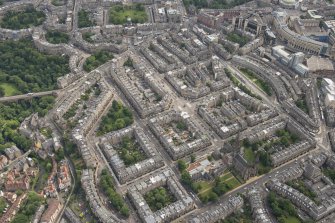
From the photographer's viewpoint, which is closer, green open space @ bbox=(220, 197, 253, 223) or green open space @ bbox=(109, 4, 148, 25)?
green open space @ bbox=(220, 197, 253, 223)

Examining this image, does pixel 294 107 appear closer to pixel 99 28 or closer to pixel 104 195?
pixel 104 195

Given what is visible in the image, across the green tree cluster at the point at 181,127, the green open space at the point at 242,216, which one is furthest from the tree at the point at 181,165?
the green open space at the point at 242,216

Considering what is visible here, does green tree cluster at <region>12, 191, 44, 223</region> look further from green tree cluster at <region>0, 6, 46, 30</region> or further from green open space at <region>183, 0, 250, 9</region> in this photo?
green open space at <region>183, 0, 250, 9</region>

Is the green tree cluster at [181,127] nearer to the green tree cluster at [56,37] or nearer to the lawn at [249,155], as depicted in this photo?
the lawn at [249,155]

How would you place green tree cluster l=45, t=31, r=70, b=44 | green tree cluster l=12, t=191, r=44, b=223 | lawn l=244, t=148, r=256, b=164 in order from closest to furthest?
green tree cluster l=12, t=191, r=44, b=223 < lawn l=244, t=148, r=256, b=164 < green tree cluster l=45, t=31, r=70, b=44

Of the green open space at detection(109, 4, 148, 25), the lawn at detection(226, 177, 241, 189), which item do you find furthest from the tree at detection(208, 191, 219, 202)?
the green open space at detection(109, 4, 148, 25)

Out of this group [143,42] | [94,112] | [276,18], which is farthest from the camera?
[276,18]

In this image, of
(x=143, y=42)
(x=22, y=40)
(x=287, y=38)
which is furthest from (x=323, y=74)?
(x=22, y=40)
